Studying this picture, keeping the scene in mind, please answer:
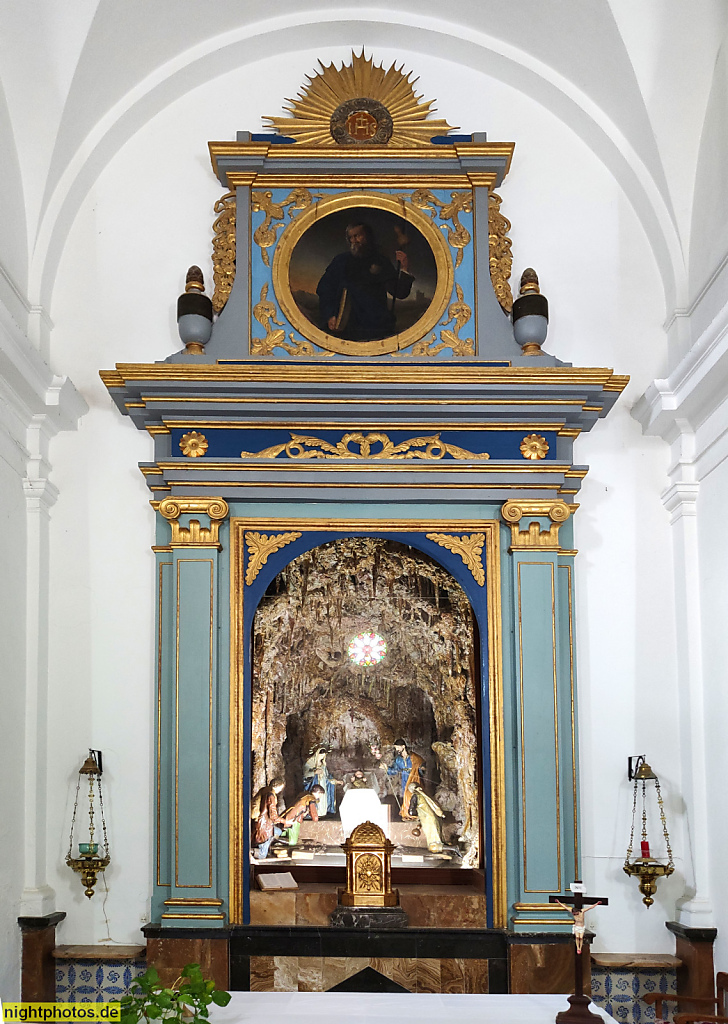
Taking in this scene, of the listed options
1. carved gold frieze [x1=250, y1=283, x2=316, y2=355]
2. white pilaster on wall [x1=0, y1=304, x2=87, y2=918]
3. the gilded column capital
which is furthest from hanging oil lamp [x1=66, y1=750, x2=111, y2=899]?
the gilded column capital

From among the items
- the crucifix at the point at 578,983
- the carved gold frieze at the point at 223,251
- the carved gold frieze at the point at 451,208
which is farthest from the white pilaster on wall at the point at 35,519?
the crucifix at the point at 578,983

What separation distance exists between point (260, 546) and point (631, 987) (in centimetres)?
332

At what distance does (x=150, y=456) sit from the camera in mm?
7426

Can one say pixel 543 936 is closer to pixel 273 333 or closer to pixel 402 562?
pixel 402 562

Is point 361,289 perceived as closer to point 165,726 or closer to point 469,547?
point 469,547

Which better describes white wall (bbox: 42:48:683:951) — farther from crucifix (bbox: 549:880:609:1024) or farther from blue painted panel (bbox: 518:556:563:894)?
crucifix (bbox: 549:880:609:1024)

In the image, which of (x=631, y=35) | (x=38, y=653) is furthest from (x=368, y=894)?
(x=631, y=35)

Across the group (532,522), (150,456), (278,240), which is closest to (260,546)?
(150,456)

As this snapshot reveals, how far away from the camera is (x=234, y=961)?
654 cm

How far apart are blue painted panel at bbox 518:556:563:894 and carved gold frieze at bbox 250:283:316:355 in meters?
1.87

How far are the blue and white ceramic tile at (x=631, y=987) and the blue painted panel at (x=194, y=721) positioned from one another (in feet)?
7.59

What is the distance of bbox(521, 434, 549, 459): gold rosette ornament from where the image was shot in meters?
6.99

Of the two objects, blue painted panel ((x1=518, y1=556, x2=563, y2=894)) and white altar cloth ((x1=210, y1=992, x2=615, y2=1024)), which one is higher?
blue painted panel ((x1=518, y1=556, x2=563, y2=894))

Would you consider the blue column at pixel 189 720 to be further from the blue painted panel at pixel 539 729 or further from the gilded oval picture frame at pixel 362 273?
the blue painted panel at pixel 539 729
